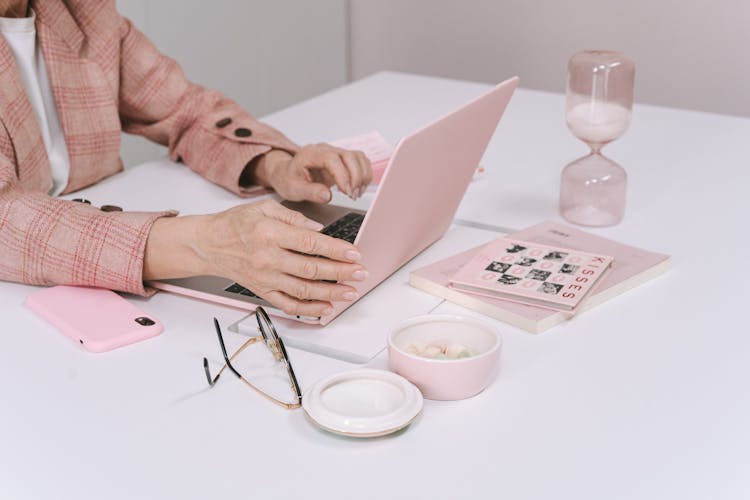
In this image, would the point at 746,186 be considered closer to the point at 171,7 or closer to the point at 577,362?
the point at 577,362

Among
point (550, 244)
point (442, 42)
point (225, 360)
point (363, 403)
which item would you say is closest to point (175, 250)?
point (225, 360)

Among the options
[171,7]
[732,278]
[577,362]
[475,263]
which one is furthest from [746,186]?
[171,7]

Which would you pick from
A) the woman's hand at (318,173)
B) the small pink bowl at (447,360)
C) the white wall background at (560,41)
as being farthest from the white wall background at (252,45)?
the small pink bowl at (447,360)

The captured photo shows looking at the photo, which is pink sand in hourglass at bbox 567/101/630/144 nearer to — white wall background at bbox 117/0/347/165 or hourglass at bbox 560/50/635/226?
hourglass at bbox 560/50/635/226

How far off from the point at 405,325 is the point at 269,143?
69 centimetres

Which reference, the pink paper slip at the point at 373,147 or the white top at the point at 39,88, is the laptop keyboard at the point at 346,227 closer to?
the pink paper slip at the point at 373,147

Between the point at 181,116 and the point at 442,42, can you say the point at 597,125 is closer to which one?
the point at 181,116

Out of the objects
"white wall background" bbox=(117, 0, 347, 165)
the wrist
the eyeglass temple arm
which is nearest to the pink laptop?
the eyeglass temple arm

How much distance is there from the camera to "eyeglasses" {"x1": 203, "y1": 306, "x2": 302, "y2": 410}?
1017 millimetres

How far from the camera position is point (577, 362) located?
3.57 feet

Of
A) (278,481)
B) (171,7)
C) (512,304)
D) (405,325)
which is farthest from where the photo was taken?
(171,7)

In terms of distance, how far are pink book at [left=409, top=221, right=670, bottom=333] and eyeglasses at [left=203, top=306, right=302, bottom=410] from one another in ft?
0.80

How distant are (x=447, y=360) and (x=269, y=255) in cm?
27

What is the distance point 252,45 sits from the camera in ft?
11.5
